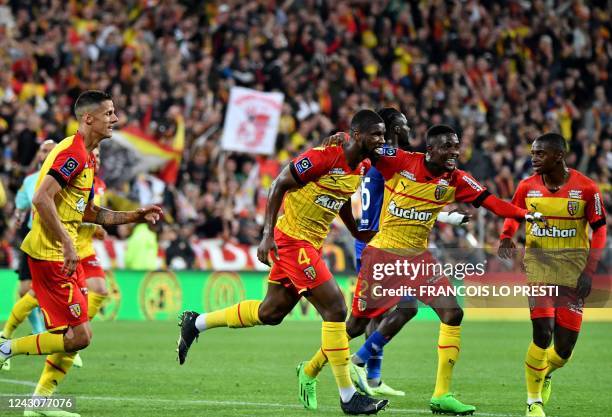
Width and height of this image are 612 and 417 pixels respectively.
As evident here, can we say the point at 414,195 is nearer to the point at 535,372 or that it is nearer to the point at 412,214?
the point at 412,214

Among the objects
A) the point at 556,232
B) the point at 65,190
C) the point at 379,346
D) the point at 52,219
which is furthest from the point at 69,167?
the point at 556,232

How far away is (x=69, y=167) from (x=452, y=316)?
3.70 m

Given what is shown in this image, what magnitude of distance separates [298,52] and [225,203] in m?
5.26

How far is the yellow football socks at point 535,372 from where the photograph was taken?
992cm

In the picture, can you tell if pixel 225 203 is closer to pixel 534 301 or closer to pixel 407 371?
pixel 407 371

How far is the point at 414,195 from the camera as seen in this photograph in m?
10.6

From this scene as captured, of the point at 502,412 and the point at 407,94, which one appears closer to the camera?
the point at 502,412

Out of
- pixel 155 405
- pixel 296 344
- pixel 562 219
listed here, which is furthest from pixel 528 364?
pixel 296 344

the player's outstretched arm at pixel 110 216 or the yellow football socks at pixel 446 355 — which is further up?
the player's outstretched arm at pixel 110 216

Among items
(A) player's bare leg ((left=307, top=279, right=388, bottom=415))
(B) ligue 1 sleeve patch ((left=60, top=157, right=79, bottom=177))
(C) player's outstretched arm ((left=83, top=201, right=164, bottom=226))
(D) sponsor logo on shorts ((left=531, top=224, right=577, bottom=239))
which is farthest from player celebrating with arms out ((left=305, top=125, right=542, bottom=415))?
(B) ligue 1 sleeve patch ((left=60, top=157, right=79, bottom=177))

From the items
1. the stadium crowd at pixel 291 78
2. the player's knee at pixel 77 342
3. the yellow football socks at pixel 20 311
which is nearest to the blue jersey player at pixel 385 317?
the player's knee at pixel 77 342

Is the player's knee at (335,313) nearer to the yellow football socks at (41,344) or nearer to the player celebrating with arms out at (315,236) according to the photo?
the player celebrating with arms out at (315,236)

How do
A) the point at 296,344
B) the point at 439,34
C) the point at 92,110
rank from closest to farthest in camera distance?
the point at 92,110 < the point at 296,344 < the point at 439,34

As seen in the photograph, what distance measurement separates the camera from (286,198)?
10.2m
